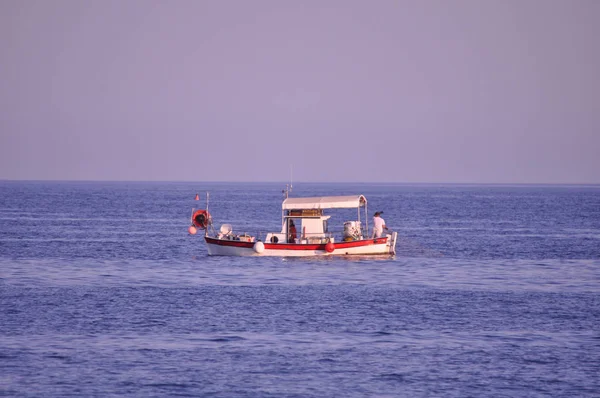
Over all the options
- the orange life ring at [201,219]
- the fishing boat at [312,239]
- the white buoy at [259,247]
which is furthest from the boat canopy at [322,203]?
the orange life ring at [201,219]

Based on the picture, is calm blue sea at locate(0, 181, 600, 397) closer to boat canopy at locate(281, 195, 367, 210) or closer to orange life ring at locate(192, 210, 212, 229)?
orange life ring at locate(192, 210, 212, 229)

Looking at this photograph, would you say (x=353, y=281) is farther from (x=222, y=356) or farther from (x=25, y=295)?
(x=222, y=356)

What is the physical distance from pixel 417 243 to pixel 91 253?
2714cm

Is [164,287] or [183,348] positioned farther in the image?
[164,287]

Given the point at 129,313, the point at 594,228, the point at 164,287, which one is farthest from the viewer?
the point at 594,228

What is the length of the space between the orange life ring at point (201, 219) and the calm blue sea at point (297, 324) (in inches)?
96.1

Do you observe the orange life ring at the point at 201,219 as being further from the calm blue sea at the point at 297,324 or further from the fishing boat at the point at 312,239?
the calm blue sea at the point at 297,324

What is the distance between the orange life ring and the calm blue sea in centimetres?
244

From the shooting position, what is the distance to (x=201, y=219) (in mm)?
62438

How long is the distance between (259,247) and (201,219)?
594 centimetres

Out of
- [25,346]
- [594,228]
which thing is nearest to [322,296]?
[25,346]

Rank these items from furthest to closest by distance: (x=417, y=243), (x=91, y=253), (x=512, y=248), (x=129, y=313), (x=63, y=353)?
(x=417, y=243), (x=512, y=248), (x=91, y=253), (x=129, y=313), (x=63, y=353)

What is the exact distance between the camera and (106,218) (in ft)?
376

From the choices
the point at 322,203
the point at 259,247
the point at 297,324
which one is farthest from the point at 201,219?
the point at 297,324
